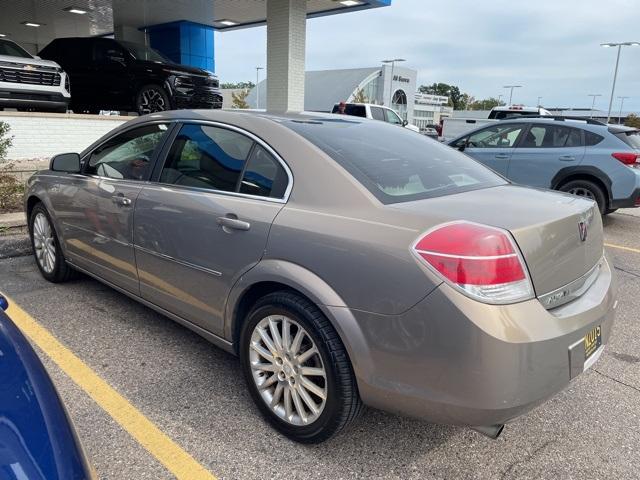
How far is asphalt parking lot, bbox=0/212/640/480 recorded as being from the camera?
228 centimetres

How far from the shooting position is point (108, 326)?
3.62 meters

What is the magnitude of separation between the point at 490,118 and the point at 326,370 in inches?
829

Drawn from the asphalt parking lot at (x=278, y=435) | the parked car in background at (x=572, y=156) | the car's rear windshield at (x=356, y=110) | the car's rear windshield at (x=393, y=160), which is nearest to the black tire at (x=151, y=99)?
the parked car in background at (x=572, y=156)

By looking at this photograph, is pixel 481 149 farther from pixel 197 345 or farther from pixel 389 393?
pixel 389 393

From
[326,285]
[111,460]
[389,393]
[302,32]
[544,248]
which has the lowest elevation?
[111,460]

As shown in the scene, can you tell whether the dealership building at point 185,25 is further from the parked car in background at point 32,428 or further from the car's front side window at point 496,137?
the parked car in background at point 32,428

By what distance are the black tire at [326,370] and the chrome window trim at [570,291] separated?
85cm

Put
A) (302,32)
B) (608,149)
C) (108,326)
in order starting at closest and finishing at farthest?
(108,326) → (608,149) → (302,32)

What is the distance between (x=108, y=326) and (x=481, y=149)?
6.89 m

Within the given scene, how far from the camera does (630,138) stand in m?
7.59

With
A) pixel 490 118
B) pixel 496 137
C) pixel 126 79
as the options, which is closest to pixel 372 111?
pixel 490 118

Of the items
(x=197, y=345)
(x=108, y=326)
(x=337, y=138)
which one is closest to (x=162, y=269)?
(x=197, y=345)

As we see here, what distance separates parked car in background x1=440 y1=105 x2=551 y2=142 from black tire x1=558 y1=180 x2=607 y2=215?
11.0m

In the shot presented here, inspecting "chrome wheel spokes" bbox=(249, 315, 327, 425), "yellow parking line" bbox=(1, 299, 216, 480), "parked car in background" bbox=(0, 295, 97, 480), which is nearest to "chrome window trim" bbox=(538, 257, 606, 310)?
"chrome wheel spokes" bbox=(249, 315, 327, 425)
